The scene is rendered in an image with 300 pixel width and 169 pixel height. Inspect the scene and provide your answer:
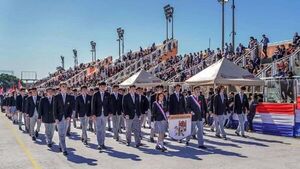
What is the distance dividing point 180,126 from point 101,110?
8.42 ft

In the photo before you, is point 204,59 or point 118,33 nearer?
point 204,59

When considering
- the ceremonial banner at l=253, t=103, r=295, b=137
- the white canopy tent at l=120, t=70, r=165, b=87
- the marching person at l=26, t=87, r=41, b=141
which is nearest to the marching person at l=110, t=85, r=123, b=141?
the marching person at l=26, t=87, r=41, b=141

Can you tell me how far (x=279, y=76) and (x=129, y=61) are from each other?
31905mm

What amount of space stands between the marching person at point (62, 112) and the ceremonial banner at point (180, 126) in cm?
319

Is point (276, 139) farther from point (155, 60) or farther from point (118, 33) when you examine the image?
point (118, 33)

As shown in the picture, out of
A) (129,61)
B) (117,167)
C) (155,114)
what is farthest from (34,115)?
(129,61)

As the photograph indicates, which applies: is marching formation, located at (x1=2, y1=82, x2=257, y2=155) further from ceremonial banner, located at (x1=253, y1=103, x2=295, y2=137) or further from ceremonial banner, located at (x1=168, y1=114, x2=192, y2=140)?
ceremonial banner, located at (x1=253, y1=103, x2=295, y2=137)

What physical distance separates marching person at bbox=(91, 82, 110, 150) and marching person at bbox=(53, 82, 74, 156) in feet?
3.03

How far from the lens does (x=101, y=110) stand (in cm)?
1426

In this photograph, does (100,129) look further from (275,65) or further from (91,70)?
(91,70)

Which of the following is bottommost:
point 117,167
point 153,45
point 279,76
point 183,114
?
point 117,167

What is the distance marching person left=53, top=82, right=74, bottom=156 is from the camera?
12.8m

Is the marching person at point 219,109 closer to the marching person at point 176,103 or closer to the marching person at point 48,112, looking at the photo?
the marching person at point 176,103

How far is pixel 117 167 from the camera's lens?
10.6 m
